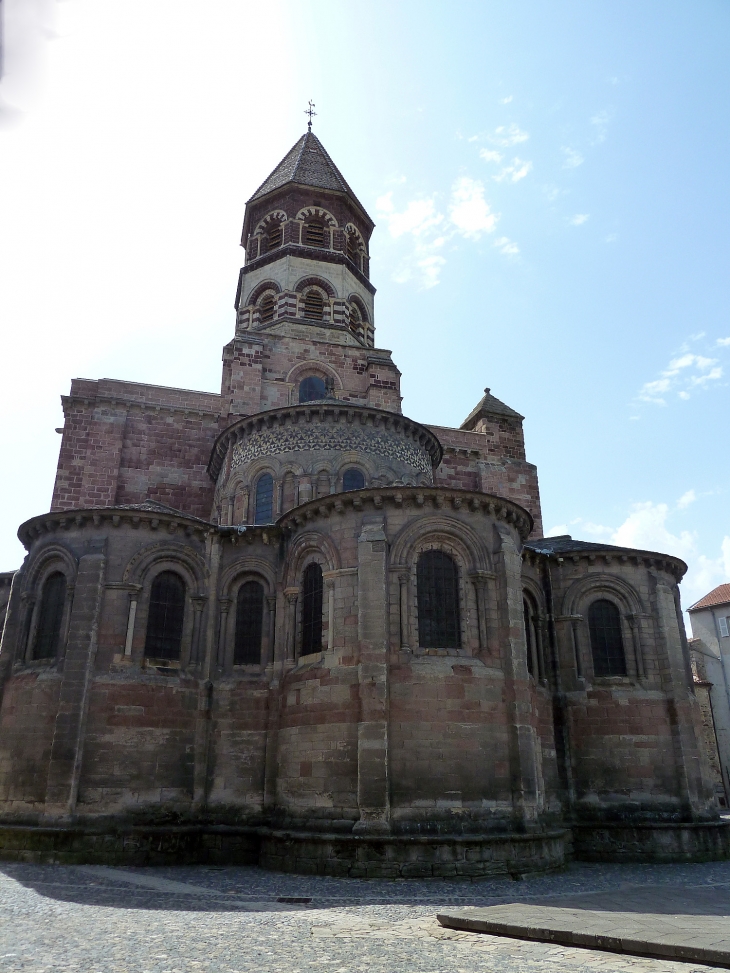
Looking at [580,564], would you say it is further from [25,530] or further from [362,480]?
[25,530]

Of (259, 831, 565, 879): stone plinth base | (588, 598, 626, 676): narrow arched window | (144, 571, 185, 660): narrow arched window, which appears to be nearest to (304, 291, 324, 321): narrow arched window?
(144, 571, 185, 660): narrow arched window

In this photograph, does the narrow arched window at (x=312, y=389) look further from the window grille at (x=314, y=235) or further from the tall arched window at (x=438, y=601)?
the tall arched window at (x=438, y=601)

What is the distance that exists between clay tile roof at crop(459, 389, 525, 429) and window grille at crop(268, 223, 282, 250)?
39.9 ft

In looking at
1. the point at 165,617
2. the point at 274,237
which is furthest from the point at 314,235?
the point at 165,617

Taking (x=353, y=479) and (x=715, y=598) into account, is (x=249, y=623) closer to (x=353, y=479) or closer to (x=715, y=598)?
(x=353, y=479)

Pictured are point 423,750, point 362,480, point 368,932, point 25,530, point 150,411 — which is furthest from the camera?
point 150,411

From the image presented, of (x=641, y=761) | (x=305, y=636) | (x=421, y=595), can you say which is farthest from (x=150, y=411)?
(x=641, y=761)

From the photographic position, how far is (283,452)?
24.2m

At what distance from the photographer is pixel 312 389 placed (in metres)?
30.2

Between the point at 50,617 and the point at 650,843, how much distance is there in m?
16.7

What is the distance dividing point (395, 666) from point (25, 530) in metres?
11.5

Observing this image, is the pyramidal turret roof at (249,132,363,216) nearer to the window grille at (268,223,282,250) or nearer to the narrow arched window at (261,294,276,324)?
the window grille at (268,223,282,250)

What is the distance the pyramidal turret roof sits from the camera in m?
35.5

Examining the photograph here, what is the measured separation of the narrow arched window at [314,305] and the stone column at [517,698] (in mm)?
17698
